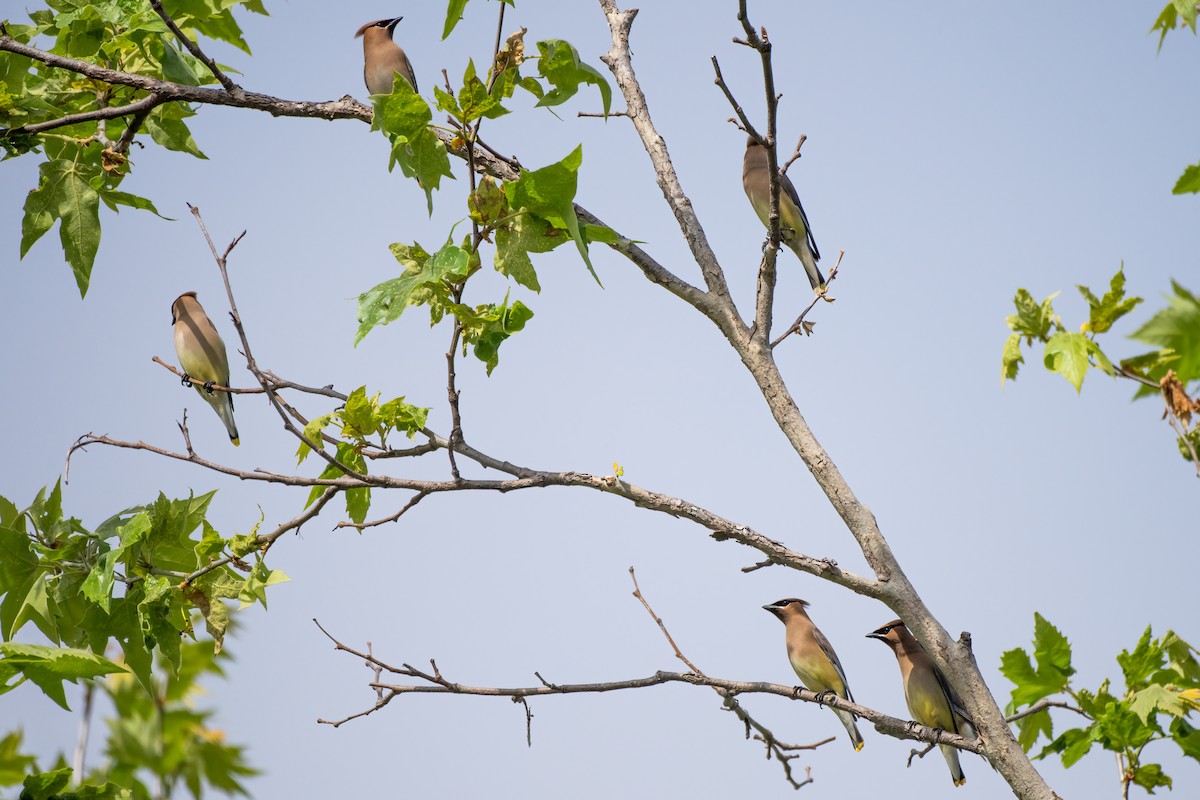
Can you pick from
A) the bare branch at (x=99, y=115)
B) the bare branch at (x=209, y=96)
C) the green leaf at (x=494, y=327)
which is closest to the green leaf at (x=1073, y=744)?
the green leaf at (x=494, y=327)

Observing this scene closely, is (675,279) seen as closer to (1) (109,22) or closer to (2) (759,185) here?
(1) (109,22)

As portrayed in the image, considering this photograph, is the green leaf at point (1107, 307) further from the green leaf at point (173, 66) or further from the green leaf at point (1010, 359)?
the green leaf at point (173, 66)

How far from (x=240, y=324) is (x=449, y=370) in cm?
64

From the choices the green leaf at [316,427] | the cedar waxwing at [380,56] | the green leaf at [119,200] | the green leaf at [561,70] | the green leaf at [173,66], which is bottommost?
the green leaf at [316,427]

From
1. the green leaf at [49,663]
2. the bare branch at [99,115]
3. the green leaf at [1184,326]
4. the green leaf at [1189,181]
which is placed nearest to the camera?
the green leaf at [1184,326]

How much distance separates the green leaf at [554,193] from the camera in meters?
2.72

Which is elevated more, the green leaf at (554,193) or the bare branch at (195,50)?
the bare branch at (195,50)

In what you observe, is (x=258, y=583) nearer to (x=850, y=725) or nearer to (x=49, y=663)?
(x=49, y=663)

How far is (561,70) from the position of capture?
294 cm

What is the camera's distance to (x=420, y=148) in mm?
2855

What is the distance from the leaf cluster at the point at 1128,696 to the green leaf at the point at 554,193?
1.48 m

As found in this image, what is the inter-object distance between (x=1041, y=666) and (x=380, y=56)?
430 cm

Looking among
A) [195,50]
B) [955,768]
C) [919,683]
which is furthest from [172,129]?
[955,768]

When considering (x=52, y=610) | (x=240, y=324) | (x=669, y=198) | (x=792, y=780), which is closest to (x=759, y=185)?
(x=669, y=198)
